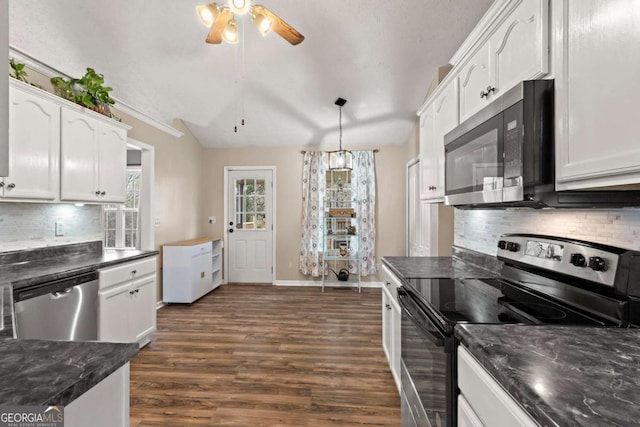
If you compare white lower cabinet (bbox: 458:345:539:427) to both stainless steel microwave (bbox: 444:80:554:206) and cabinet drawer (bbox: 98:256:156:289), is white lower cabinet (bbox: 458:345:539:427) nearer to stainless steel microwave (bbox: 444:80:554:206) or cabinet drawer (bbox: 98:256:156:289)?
stainless steel microwave (bbox: 444:80:554:206)

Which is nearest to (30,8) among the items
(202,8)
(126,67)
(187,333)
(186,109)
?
(126,67)

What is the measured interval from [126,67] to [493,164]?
11.2 feet

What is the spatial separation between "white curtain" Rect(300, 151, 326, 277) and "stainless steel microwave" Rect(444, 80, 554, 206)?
363 cm

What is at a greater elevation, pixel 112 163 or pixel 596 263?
pixel 112 163

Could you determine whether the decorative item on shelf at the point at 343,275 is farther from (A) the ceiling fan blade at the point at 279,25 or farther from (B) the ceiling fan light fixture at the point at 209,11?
(B) the ceiling fan light fixture at the point at 209,11

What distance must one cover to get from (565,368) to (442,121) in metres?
1.72

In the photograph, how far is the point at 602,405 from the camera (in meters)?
0.56

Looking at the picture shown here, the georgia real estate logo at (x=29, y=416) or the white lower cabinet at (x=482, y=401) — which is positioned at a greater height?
the georgia real estate logo at (x=29, y=416)

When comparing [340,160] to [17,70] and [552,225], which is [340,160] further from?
[17,70]

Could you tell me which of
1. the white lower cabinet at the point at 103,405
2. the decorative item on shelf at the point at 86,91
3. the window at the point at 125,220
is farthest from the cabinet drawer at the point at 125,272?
the white lower cabinet at the point at 103,405

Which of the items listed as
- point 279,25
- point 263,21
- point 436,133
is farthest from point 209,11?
point 436,133

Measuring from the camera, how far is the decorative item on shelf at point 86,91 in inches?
92.5

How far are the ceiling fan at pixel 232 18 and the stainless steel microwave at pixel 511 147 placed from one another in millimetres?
1418

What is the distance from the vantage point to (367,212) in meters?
5.05
